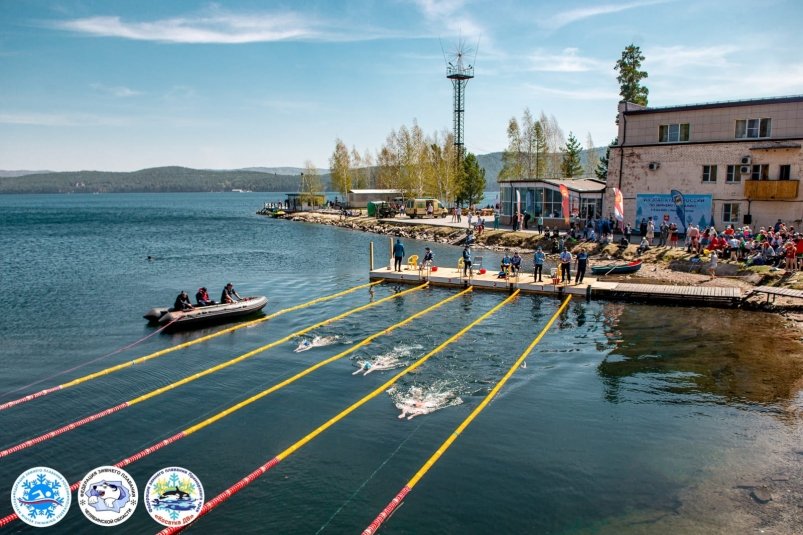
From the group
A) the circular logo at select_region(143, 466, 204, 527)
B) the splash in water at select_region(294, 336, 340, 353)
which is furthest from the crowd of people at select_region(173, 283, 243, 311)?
the circular logo at select_region(143, 466, 204, 527)

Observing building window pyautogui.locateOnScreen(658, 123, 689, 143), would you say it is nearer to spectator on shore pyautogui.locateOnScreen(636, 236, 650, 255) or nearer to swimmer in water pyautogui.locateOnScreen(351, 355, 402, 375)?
spectator on shore pyautogui.locateOnScreen(636, 236, 650, 255)

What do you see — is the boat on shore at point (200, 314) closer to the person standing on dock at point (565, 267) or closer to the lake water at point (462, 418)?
the lake water at point (462, 418)

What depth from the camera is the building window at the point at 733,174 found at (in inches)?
1692

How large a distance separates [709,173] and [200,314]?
1560 inches

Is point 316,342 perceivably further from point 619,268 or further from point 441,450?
point 619,268

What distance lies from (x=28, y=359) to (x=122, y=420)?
9610 millimetres

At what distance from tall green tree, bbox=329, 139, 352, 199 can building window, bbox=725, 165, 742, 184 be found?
99.5m

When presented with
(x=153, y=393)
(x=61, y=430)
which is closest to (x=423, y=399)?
(x=153, y=393)

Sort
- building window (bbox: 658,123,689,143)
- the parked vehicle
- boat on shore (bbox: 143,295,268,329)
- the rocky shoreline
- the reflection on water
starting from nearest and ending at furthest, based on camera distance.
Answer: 1. the reflection on water
2. boat on shore (bbox: 143,295,268,329)
3. the rocky shoreline
4. building window (bbox: 658,123,689,143)
5. the parked vehicle

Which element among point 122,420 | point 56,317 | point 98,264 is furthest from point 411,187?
point 122,420

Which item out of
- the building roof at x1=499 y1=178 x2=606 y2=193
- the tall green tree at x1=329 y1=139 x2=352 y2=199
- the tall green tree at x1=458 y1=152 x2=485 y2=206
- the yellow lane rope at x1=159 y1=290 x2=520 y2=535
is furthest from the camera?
the tall green tree at x1=329 y1=139 x2=352 y2=199

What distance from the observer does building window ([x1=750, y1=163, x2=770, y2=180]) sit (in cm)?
4184

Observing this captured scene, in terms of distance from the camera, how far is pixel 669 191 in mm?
46250

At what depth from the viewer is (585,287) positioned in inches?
1330
